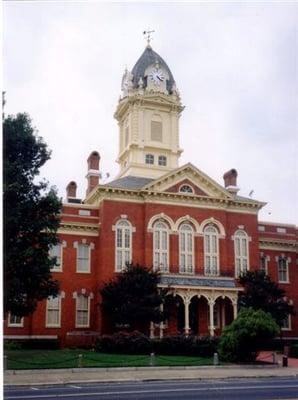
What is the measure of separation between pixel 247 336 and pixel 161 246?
13231 mm

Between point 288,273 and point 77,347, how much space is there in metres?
18.2

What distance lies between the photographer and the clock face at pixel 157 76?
49.9 m

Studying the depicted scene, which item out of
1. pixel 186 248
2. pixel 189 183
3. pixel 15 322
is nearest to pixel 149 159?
pixel 189 183

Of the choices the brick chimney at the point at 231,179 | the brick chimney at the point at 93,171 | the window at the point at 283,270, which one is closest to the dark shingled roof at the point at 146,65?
the brick chimney at the point at 93,171

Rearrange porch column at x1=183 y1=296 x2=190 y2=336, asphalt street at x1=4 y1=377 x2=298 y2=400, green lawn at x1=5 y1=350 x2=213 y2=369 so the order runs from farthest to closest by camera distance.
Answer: porch column at x1=183 y1=296 x2=190 y2=336 < green lawn at x1=5 y1=350 x2=213 y2=369 < asphalt street at x1=4 y1=377 x2=298 y2=400

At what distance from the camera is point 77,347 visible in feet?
124

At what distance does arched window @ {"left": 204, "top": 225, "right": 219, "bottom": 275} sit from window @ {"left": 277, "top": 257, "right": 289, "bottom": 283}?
22.5ft

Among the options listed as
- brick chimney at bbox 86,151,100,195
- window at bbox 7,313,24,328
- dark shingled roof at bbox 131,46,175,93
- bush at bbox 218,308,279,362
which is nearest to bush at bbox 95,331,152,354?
bush at bbox 218,308,279,362

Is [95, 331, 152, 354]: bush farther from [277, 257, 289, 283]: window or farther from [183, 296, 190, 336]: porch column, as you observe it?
[277, 257, 289, 283]: window

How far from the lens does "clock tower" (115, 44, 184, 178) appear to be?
48.0m

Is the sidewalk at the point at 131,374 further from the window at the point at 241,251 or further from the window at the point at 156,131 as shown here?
the window at the point at 156,131

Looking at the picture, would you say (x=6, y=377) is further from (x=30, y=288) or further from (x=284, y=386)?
(x=284, y=386)

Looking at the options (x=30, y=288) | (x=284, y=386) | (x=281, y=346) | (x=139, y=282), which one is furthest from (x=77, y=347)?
(x=284, y=386)

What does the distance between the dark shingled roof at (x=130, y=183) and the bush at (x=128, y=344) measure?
11.3 meters
